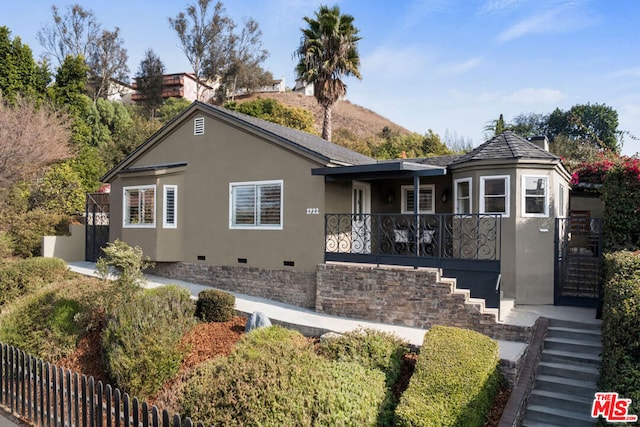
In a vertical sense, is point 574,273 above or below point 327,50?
below

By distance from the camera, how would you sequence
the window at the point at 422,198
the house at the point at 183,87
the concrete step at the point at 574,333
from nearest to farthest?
the concrete step at the point at 574,333
the window at the point at 422,198
the house at the point at 183,87

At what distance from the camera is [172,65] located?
54750 mm

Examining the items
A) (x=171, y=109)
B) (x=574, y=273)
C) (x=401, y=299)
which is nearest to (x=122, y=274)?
(x=401, y=299)

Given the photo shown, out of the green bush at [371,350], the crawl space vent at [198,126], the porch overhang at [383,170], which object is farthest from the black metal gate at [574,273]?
the crawl space vent at [198,126]

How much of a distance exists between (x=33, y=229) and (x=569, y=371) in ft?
65.6

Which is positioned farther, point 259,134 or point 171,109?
point 171,109

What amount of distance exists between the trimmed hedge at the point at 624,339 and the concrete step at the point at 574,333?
2.39m

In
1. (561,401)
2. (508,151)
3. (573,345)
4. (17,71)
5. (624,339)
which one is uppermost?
(17,71)

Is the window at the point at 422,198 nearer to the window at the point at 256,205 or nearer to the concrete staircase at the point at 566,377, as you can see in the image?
the window at the point at 256,205

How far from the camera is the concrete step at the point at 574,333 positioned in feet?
27.1

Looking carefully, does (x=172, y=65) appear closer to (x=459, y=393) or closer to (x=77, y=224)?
(x=77, y=224)

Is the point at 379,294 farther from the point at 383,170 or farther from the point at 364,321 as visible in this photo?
the point at 383,170

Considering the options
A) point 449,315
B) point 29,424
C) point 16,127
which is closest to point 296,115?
point 16,127

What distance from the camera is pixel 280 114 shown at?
37969mm
